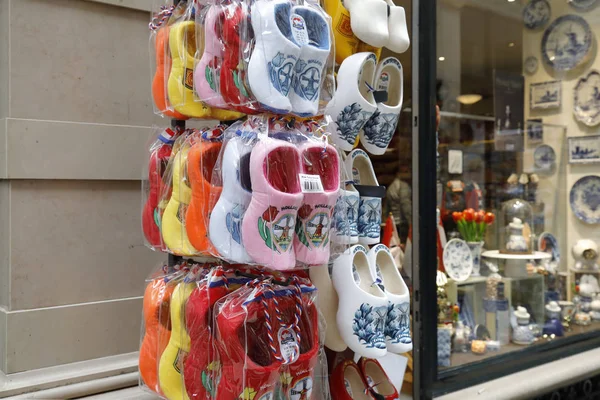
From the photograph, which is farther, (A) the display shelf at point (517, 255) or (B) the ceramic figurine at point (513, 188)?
(B) the ceramic figurine at point (513, 188)

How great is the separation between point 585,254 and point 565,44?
1.22m

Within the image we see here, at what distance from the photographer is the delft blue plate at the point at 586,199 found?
331cm

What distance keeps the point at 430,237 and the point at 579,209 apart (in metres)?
1.79

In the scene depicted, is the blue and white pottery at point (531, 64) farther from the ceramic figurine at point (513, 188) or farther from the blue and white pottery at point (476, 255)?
the blue and white pottery at point (476, 255)

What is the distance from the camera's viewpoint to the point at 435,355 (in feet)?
6.67

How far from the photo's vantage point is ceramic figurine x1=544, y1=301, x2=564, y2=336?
276 cm

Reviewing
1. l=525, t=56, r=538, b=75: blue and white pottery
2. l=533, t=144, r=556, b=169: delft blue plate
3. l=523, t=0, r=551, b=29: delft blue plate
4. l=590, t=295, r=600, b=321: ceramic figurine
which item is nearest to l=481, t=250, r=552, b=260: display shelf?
l=590, t=295, r=600, b=321: ceramic figurine

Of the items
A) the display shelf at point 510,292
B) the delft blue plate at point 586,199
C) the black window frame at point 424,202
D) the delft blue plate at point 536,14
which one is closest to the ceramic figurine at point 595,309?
the display shelf at point 510,292

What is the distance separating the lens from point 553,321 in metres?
2.86

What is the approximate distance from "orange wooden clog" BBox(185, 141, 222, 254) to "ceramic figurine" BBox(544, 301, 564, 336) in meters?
2.08

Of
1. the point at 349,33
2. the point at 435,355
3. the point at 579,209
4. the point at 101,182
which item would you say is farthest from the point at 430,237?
the point at 579,209

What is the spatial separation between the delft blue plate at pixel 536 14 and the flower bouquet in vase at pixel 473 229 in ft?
4.13

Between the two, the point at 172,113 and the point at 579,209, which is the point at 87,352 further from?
the point at 579,209

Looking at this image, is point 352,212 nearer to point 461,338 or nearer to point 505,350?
Result: point 461,338
